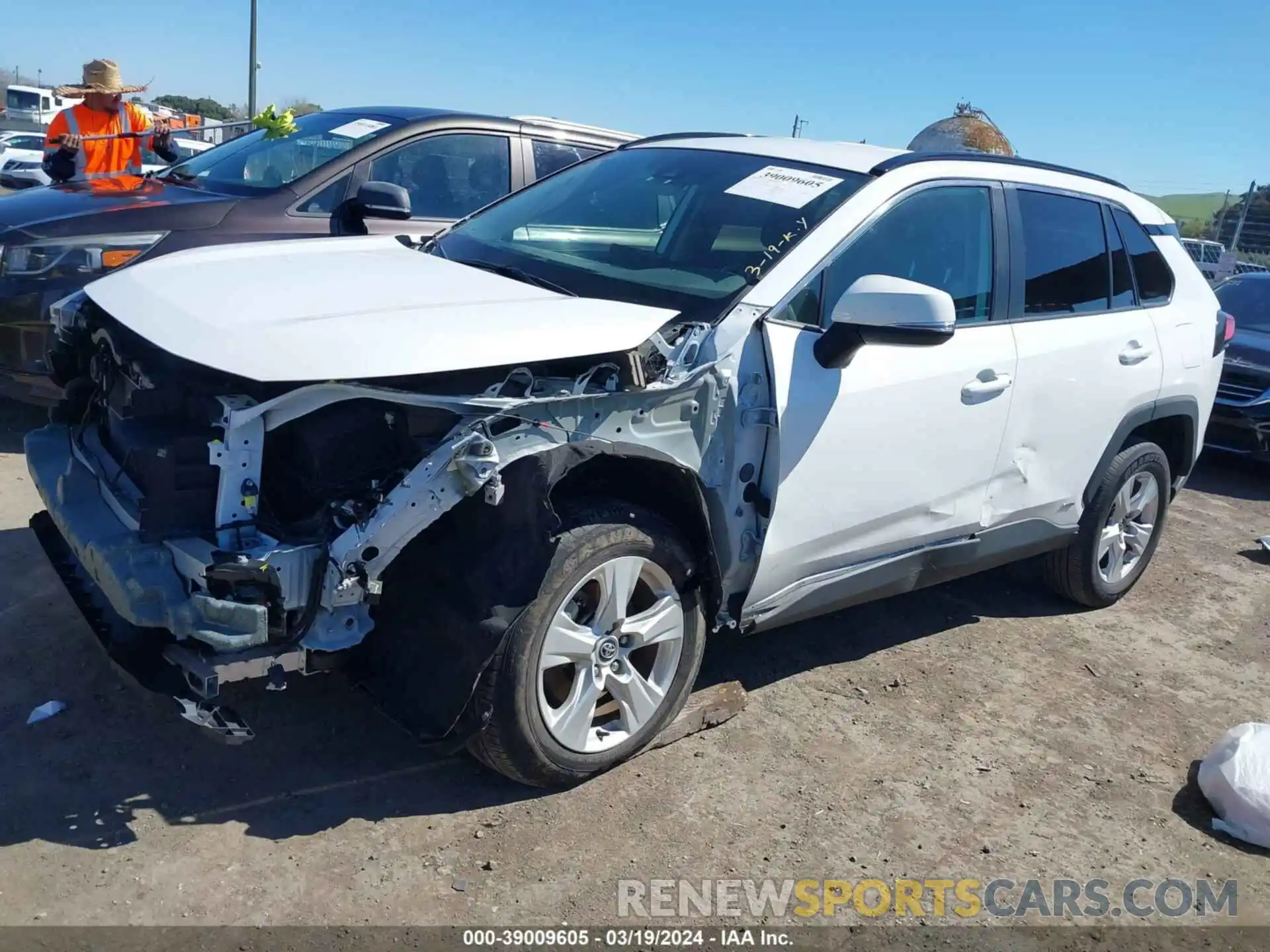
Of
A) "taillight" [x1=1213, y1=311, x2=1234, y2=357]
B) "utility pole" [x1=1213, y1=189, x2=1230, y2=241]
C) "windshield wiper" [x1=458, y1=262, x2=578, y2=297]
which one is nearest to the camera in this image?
"windshield wiper" [x1=458, y1=262, x2=578, y2=297]

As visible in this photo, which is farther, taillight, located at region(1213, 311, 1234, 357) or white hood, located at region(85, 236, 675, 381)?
taillight, located at region(1213, 311, 1234, 357)

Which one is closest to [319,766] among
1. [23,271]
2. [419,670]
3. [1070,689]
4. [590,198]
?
[419,670]

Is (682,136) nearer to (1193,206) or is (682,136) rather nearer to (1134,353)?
(1134,353)

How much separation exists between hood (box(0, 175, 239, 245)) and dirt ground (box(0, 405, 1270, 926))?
178 cm

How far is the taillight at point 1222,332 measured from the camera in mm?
5184

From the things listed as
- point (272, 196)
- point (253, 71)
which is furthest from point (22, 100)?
point (272, 196)

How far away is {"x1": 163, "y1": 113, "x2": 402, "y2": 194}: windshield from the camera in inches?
243

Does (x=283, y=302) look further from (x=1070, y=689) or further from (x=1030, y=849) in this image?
(x=1070, y=689)

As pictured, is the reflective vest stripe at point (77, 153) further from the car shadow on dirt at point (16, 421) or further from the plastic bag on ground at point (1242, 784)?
the plastic bag on ground at point (1242, 784)

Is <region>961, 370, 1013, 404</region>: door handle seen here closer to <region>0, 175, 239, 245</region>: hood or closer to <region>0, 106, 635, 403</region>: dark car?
<region>0, 106, 635, 403</region>: dark car

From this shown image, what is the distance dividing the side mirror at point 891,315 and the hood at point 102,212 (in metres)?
3.92

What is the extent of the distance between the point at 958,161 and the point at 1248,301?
6993 millimetres

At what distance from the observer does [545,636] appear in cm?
291

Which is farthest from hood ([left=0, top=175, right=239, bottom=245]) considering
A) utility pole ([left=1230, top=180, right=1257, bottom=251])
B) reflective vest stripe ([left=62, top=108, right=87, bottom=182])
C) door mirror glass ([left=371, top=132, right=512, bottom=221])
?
utility pole ([left=1230, top=180, right=1257, bottom=251])
